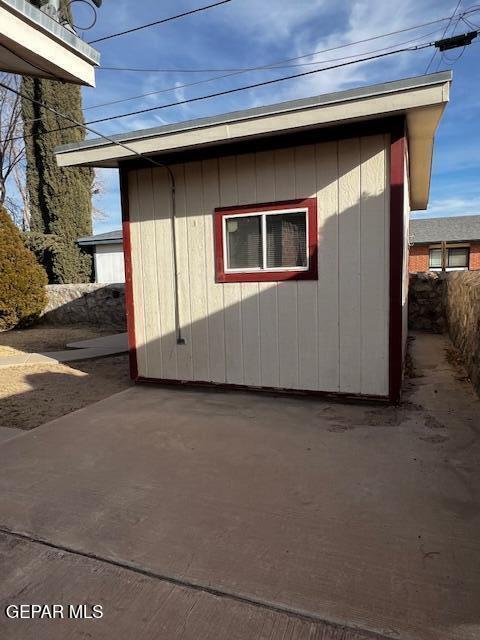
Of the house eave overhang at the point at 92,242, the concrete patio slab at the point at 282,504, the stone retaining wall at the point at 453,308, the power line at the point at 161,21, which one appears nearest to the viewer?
the concrete patio slab at the point at 282,504

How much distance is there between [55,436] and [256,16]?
343 inches

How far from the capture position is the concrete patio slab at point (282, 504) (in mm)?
1666

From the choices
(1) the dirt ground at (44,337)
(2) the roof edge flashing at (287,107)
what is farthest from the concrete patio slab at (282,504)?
(1) the dirt ground at (44,337)

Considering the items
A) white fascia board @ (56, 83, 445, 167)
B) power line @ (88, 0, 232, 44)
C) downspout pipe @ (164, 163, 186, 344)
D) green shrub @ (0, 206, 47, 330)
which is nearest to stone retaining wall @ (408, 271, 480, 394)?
white fascia board @ (56, 83, 445, 167)

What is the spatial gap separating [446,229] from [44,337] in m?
19.2

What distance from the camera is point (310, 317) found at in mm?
4277

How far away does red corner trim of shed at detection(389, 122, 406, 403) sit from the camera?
12.5 ft

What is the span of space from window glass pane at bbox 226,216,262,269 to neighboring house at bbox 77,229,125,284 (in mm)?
12192

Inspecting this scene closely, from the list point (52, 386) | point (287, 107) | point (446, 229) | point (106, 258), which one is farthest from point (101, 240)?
point (446, 229)

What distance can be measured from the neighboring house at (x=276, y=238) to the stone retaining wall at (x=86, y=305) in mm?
6819

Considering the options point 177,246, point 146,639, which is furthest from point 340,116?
point 146,639

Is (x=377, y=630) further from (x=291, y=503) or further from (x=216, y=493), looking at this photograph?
(x=216, y=493)

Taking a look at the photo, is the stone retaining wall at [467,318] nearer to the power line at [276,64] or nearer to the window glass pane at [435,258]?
the power line at [276,64]

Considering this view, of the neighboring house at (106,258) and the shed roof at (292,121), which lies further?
the neighboring house at (106,258)
